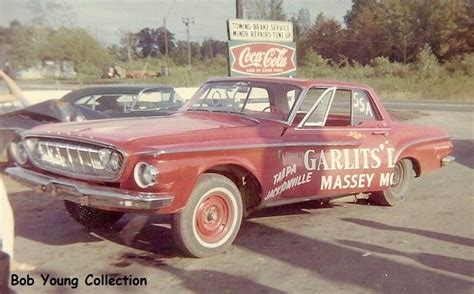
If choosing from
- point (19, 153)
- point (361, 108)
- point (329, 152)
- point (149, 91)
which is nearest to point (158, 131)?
A: point (19, 153)

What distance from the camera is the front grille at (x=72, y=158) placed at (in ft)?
14.2

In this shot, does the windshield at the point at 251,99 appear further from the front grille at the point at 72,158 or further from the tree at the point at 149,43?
the tree at the point at 149,43

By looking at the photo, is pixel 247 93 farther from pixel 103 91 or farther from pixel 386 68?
pixel 386 68

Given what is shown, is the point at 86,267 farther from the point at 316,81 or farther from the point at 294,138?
the point at 316,81

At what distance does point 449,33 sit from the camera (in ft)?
162

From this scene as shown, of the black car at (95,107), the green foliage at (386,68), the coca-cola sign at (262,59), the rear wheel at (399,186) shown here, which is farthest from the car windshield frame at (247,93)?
the green foliage at (386,68)

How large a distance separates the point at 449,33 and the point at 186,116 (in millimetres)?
48529

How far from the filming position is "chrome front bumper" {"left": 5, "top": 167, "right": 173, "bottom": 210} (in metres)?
4.15

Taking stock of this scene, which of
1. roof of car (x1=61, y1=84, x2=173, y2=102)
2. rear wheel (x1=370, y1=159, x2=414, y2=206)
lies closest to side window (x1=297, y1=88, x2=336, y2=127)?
rear wheel (x1=370, y1=159, x2=414, y2=206)

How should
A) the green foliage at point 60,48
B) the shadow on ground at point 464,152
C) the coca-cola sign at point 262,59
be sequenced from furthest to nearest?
the green foliage at point 60,48 → the coca-cola sign at point 262,59 → the shadow on ground at point 464,152

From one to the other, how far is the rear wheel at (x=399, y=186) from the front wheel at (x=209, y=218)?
96.3 inches

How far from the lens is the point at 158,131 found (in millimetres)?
4629

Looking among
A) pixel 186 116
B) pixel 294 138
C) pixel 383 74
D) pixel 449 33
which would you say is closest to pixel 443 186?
pixel 294 138

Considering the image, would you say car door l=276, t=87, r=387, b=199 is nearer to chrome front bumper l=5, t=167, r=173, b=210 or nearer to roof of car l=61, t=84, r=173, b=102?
chrome front bumper l=5, t=167, r=173, b=210
